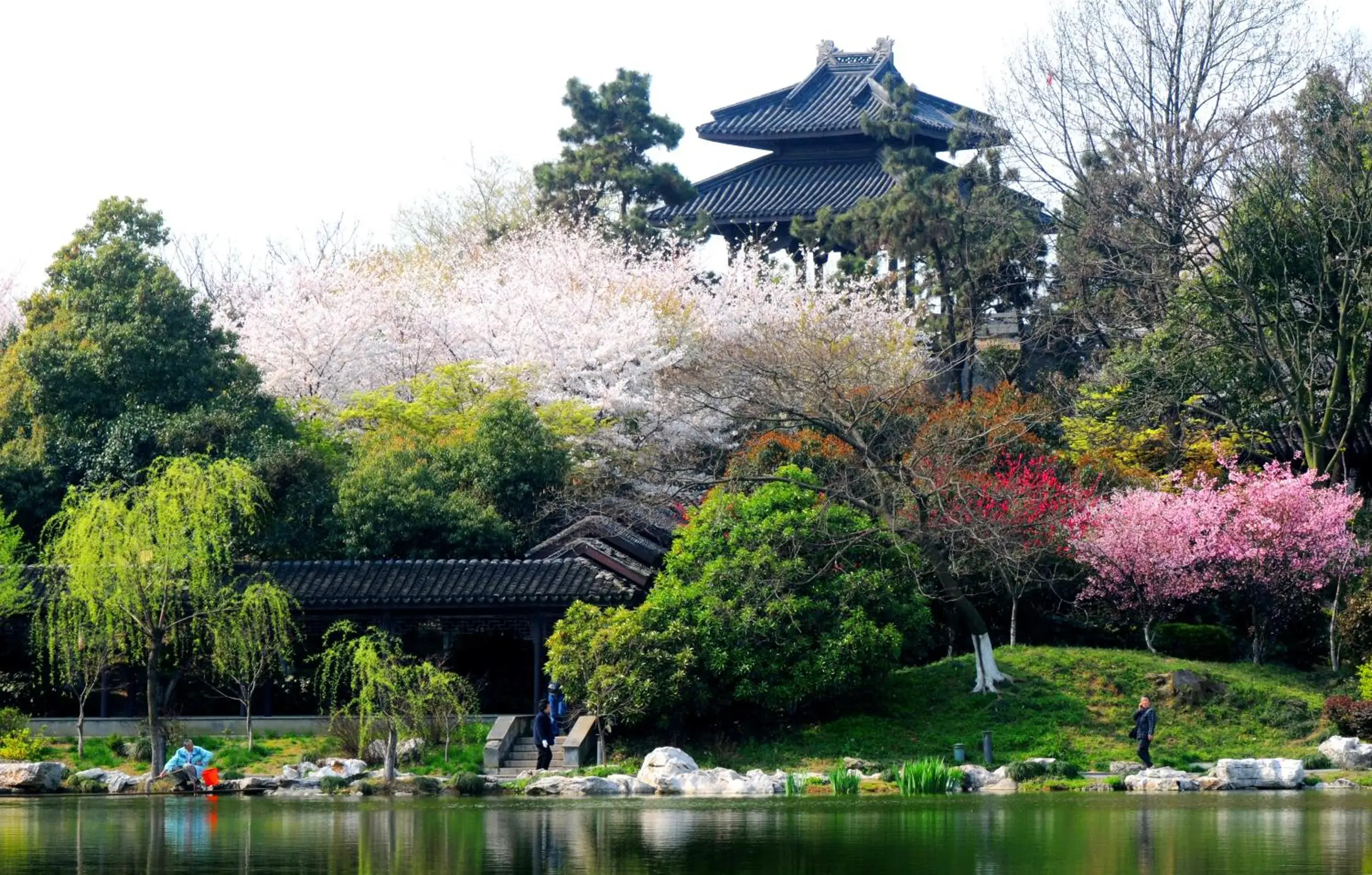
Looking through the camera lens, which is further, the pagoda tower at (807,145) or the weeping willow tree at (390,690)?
A: the pagoda tower at (807,145)

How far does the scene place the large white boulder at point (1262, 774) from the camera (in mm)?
24312

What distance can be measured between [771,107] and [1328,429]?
2292 cm

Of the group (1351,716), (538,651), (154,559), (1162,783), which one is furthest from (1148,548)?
(154,559)

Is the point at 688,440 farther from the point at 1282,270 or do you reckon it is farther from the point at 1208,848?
the point at 1208,848

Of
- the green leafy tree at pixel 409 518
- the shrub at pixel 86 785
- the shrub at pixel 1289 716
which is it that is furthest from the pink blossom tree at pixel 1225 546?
the shrub at pixel 86 785

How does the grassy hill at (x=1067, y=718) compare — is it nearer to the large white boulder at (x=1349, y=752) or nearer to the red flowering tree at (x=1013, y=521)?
the large white boulder at (x=1349, y=752)

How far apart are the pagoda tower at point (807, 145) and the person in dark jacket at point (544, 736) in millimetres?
22071

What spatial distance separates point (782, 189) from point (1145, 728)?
26.2 m

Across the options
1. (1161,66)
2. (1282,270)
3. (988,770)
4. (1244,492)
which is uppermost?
(1161,66)

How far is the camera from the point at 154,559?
2702 centimetres

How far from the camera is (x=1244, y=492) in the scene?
101 feet

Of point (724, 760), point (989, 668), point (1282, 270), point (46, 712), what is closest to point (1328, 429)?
point (1282, 270)

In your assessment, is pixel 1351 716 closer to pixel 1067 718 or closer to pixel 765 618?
pixel 1067 718

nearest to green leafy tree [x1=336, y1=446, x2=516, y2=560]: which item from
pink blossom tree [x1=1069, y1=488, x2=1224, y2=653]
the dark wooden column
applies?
the dark wooden column
